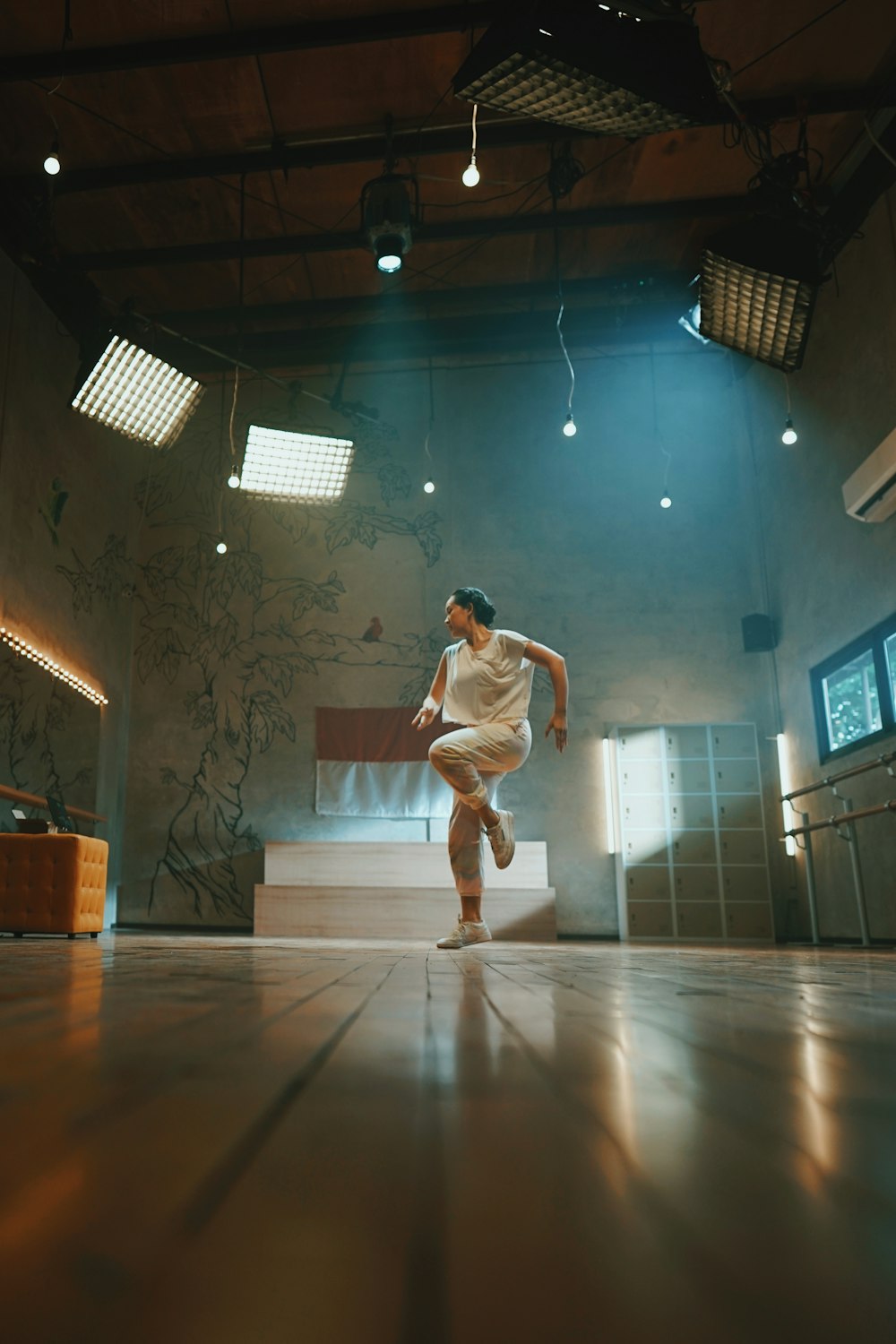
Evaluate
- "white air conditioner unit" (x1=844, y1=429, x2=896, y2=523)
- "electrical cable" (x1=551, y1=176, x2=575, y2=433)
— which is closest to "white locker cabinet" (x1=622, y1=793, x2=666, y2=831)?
"white air conditioner unit" (x1=844, y1=429, x2=896, y2=523)

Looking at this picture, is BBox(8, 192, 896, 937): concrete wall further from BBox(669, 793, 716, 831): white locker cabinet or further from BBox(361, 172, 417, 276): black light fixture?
BBox(361, 172, 417, 276): black light fixture

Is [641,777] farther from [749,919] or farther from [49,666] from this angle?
[49,666]

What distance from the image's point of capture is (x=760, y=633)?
7.61 meters

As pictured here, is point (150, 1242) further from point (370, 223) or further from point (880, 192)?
point (880, 192)

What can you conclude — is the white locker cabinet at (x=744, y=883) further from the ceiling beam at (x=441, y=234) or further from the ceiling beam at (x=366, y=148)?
the ceiling beam at (x=366, y=148)

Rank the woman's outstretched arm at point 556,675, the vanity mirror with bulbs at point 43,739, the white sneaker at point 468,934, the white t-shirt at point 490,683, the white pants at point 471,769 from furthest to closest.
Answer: the vanity mirror with bulbs at point 43,739
the woman's outstretched arm at point 556,675
the white t-shirt at point 490,683
the white pants at point 471,769
the white sneaker at point 468,934

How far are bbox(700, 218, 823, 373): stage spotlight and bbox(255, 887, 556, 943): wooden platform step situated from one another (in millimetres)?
4115

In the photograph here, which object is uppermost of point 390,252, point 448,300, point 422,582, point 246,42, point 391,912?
point 448,300

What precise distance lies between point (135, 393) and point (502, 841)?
4629mm

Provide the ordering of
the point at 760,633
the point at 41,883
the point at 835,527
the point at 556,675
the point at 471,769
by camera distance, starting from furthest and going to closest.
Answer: the point at 760,633 < the point at 835,527 < the point at 41,883 < the point at 556,675 < the point at 471,769

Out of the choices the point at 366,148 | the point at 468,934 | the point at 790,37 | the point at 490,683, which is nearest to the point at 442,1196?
the point at 468,934

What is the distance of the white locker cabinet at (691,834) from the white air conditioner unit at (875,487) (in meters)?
2.46

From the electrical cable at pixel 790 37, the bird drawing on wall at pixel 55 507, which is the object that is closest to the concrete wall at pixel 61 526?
the bird drawing on wall at pixel 55 507

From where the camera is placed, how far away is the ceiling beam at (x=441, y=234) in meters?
6.56
